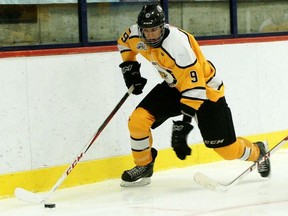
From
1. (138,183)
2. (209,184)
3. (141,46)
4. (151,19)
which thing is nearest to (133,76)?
(141,46)

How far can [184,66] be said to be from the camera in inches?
169

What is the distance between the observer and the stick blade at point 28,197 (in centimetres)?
434

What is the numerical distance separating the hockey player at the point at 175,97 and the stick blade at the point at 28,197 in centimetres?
68

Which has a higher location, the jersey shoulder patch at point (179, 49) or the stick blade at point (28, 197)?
the jersey shoulder patch at point (179, 49)

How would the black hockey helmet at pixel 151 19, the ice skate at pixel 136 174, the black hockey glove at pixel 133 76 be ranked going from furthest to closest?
the ice skate at pixel 136 174, the black hockey glove at pixel 133 76, the black hockey helmet at pixel 151 19

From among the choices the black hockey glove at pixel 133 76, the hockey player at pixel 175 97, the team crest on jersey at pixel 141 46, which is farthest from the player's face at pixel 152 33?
the black hockey glove at pixel 133 76

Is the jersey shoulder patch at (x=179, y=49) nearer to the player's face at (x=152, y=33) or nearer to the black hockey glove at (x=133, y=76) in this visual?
the player's face at (x=152, y=33)

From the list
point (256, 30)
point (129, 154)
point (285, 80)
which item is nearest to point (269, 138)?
point (285, 80)

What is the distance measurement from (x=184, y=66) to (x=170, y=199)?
0.75 m

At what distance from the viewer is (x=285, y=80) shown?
6.20 m

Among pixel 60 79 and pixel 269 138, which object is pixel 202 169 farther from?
pixel 60 79

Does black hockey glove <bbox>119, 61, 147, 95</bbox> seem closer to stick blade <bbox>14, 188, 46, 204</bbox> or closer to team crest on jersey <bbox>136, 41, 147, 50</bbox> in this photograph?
team crest on jersey <bbox>136, 41, 147, 50</bbox>

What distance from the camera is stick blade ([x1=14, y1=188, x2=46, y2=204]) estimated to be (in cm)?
434

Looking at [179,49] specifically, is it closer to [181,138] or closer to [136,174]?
[181,138]
